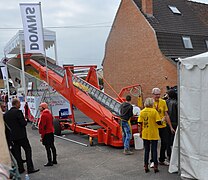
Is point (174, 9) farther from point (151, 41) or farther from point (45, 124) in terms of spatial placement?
point (45, 124)

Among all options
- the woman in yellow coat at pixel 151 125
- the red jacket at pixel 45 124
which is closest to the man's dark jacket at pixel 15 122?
the red jacket at pixel 45 124

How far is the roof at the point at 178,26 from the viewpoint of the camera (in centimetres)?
1962

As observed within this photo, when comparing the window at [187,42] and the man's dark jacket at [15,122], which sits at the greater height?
the window at [187,42]

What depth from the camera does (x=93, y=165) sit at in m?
6.70

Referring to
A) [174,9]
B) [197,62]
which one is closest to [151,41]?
[174,9]

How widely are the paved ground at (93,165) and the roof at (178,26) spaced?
12.4 meters

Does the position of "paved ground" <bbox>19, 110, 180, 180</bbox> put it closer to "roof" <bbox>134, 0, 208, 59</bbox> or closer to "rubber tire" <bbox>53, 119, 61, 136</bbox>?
"rubber tire" <bbox>53, 119, 61, 136</bbox>

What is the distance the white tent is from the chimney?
53.4 feet

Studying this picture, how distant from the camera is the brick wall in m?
18.9

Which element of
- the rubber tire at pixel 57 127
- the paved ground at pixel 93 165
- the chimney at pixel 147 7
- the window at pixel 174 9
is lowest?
the paved ground at pixel 93 165

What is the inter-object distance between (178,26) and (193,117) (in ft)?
58.6

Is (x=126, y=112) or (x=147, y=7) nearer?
(x=126, y=112)

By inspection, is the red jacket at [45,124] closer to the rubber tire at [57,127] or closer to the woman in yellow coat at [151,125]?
the woman in yellow coat at [151,125]

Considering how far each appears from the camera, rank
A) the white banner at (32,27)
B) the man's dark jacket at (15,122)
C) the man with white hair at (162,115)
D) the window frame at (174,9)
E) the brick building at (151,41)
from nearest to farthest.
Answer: the man's dark jacket at (15,122) < the man with white hair at (162,115) < the white banner at (32,27) < the brick building at (151,41) < the window frame at (174,9)
